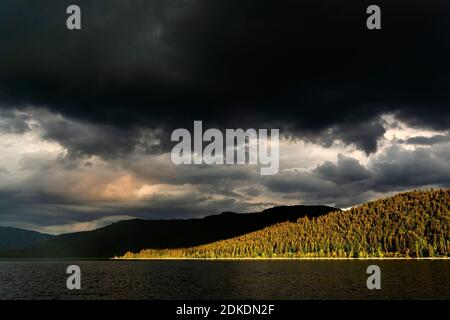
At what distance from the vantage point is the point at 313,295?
108000 mm
